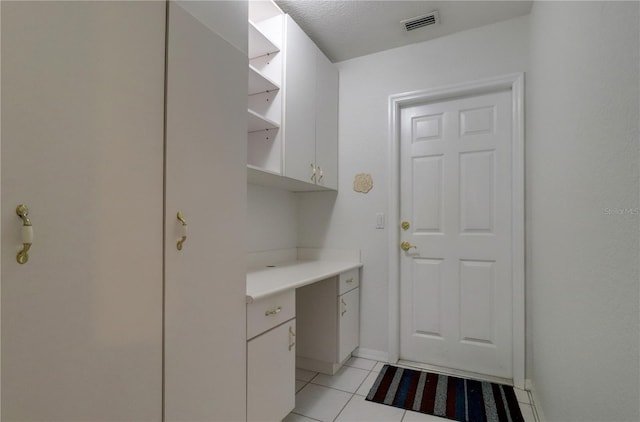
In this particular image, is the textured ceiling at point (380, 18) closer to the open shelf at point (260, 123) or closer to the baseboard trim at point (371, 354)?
the open shelf at point (260, 123)

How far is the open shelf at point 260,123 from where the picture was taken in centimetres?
184

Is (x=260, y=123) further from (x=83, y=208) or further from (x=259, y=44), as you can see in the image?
(x=83, y=208)

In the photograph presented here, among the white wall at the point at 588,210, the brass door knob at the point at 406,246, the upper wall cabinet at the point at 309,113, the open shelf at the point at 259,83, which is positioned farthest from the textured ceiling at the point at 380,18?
the brass door knob at the point at 406,246

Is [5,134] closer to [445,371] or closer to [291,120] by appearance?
[291,120]

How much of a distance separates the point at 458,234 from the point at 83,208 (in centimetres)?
229

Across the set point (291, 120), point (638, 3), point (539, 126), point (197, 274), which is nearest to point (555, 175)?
point (539, 126)

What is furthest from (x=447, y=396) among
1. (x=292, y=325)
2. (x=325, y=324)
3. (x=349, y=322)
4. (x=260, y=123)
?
(x=260, y=123)

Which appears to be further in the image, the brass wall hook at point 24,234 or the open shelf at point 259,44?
the open shelf at point 259,44

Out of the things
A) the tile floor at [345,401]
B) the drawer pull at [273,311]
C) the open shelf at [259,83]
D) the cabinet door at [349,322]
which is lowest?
the tile floor at [345,401]

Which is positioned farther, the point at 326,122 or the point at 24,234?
Answer: the point at 326,122

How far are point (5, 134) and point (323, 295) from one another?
Answer: 1.92 m

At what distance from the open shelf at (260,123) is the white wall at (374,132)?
2.94ft

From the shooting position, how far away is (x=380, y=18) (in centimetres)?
220

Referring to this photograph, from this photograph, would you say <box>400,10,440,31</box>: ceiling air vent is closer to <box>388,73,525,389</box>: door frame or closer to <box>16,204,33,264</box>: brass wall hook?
<box>388,73,525,389</box>: door frame
